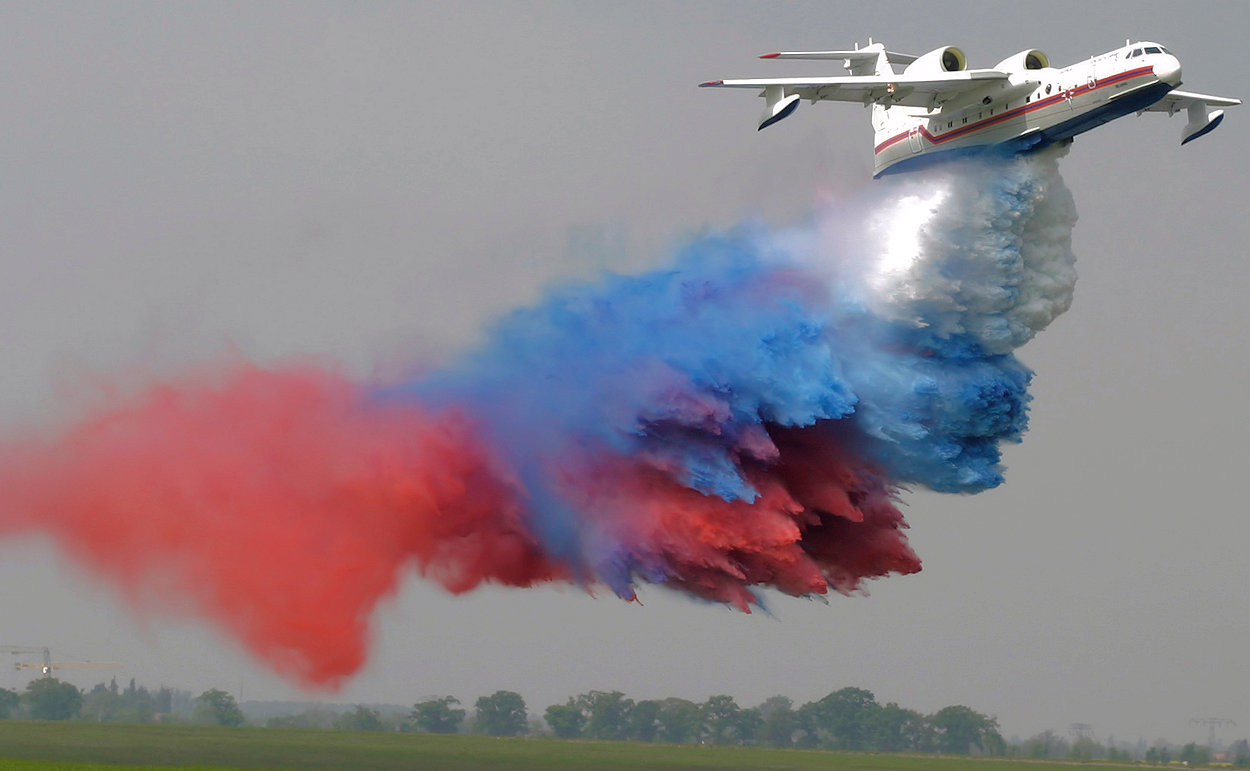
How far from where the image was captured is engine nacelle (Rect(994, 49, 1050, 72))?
31062 mm

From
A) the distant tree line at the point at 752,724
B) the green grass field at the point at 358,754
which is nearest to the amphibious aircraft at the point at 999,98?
the green grass field at the point at 358,754

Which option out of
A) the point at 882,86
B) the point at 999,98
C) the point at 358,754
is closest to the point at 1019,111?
the point at 999,98

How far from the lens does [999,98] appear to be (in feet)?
102

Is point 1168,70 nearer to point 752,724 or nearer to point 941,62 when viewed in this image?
point 941,62

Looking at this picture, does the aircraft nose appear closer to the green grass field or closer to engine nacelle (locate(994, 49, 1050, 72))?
engine nacelle (locate(994, 49, 1050, 72))

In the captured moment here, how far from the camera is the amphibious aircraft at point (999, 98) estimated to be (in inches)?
1142

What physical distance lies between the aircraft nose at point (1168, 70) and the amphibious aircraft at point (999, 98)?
0.02m

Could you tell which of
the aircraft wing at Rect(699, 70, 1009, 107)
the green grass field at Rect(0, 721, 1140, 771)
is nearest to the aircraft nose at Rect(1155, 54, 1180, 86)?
the aircraft wing at Rect(699, 70, 1009, 107)

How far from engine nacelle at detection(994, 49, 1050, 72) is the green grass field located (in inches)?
1251

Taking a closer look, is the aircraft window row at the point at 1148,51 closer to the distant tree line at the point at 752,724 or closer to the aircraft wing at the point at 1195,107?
the aircraft wing at the point at 1195,107

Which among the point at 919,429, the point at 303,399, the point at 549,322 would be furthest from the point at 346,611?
the point at 919,429

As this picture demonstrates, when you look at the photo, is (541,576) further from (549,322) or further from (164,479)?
(164,479)

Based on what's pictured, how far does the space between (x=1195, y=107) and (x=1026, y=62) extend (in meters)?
4.59

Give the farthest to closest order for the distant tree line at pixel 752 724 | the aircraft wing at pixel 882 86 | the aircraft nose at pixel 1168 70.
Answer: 1. the distant tree line at pixel 752 724
2. the aircraft wing at pixel 882 86
3. the aircraft nose at pixel 1168 70
